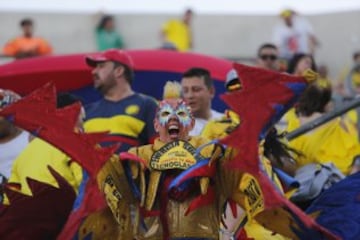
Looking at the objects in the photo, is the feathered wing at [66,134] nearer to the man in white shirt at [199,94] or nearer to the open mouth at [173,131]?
the open mouth at [173,131]

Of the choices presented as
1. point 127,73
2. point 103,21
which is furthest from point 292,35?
point 127,73

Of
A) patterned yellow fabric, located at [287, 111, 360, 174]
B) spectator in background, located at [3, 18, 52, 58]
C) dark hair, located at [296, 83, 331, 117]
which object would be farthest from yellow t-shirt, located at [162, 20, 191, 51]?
patterned yellow fabric, located at [287, 111, 360, 174]

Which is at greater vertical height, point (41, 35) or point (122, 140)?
point (122, 140)

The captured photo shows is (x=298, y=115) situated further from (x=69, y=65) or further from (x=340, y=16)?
(x=340, y=16)

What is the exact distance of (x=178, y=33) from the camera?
1994 centimetres

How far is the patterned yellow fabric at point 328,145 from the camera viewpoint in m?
11.1

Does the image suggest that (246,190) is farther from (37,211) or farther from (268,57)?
(268,57)

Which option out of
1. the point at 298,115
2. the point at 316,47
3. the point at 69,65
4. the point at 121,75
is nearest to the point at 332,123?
the point at 298,115

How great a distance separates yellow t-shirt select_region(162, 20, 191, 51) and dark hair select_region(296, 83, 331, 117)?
8.17 meters

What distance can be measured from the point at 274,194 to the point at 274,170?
1.33 metres

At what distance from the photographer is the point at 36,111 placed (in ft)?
27.8

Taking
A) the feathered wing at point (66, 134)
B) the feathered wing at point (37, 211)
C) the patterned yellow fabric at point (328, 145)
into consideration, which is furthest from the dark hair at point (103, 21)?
the feathered wing at point (66, 134)

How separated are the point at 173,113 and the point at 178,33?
11.0 meters

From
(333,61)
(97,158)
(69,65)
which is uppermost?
(97,158)
